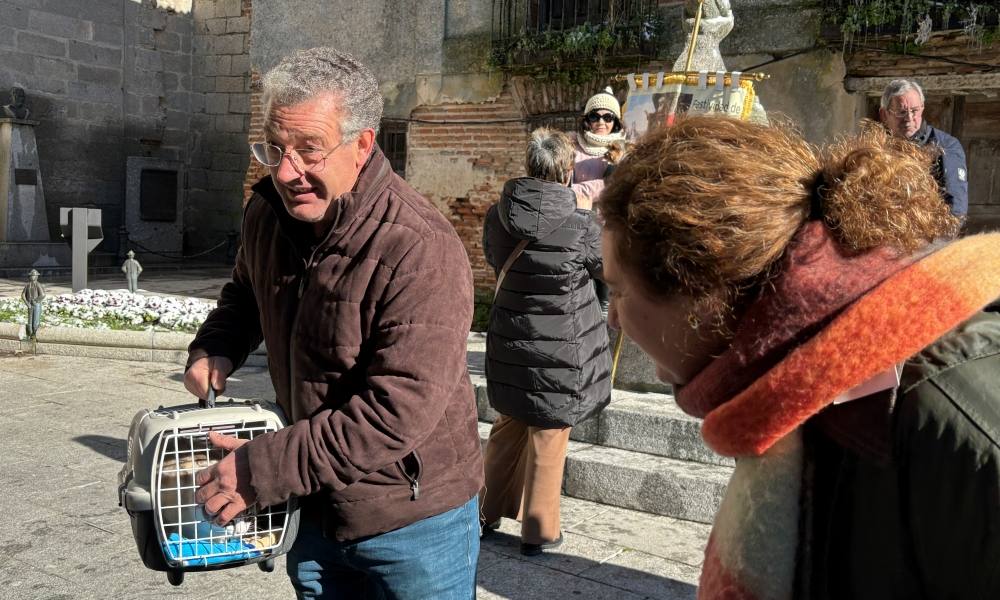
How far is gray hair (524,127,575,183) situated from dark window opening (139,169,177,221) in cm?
1647

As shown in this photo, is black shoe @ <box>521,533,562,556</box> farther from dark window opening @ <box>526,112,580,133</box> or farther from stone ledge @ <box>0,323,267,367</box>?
dark window opening @ <box>526,112,580,133</box>

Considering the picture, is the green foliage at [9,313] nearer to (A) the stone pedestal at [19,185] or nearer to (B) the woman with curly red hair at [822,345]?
(A) the stone pedestal at [19,185]

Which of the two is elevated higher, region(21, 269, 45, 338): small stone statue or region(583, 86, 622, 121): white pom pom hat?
region(583, 86, 622, 121): white pom pom hat

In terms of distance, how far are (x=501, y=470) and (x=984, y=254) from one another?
3.65 metres

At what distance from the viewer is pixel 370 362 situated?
206 centimetres

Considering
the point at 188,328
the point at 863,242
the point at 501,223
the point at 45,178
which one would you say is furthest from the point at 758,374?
the point at 45,178

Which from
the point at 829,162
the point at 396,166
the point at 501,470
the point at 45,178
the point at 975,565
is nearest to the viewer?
the point at 975,565

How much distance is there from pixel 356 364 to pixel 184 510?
45cm

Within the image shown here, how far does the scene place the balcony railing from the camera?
10742 millimetres

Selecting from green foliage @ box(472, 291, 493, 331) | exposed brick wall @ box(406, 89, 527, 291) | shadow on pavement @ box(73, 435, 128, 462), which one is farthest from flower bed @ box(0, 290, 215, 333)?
shadow on pavement @ box(73, 435, 128, 462)

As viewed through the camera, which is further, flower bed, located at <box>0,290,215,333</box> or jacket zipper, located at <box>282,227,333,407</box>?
flower bed, located at <box>0,290,215,333</box>

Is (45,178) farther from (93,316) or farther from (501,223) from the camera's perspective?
(501,223)

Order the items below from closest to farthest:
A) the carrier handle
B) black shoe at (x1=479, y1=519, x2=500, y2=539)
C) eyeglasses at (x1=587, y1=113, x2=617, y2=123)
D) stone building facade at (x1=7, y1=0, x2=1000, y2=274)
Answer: the carrier handle < black shoe at (x1=479, y1=519, x2=500, y2=539) < eyeglasses at (x1=587, y1=113, x2=617, y2=123) < stone building facade at (x1=7, y1=0, x2=1000, y2=274)

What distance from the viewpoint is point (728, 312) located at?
1.23 metres
